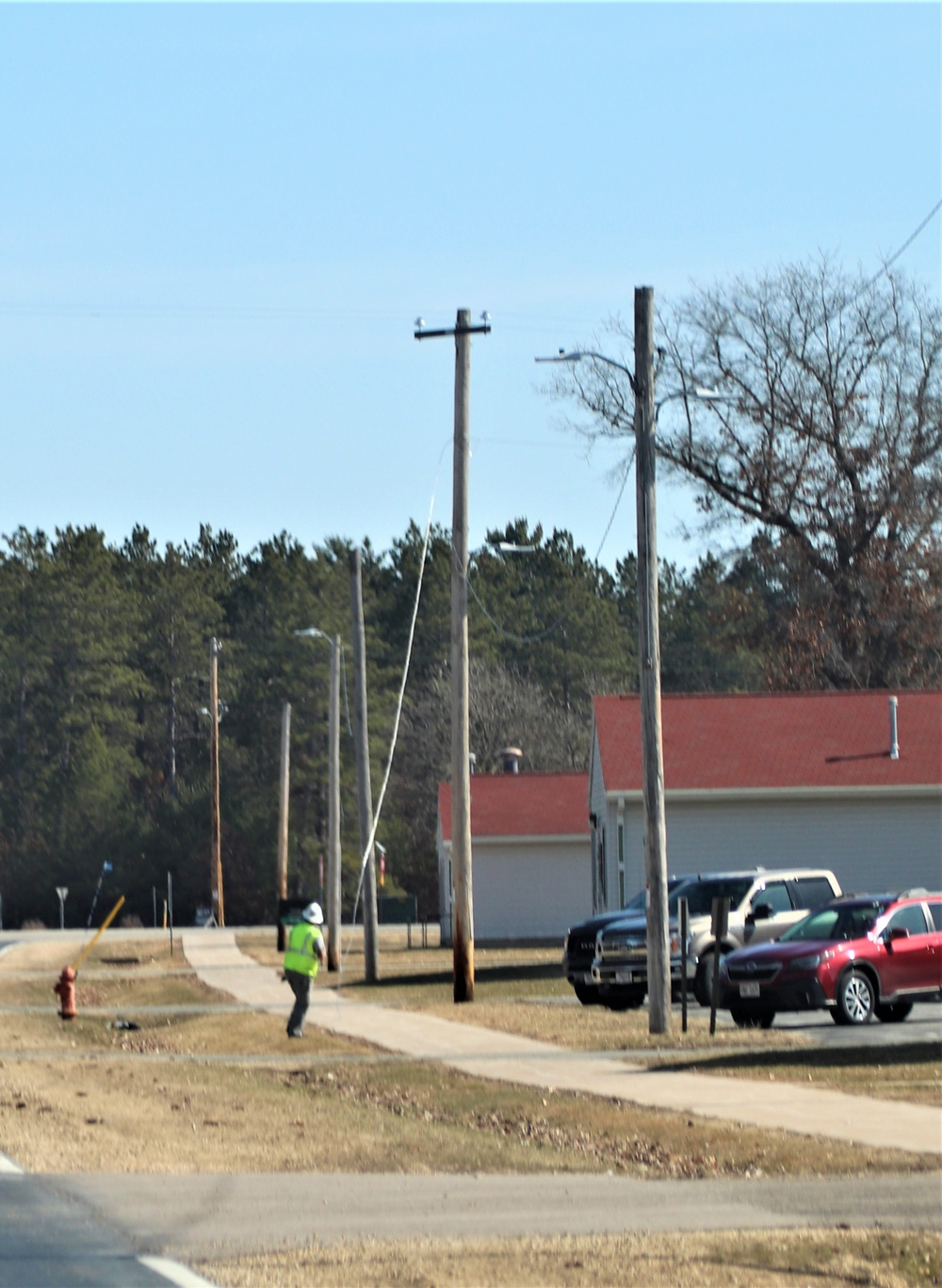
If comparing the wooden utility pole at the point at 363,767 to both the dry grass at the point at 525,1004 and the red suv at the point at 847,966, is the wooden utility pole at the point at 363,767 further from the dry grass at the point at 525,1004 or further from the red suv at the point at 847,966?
the red suv at the point at 847,966

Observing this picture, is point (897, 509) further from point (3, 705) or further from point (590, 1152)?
point (3, 705)

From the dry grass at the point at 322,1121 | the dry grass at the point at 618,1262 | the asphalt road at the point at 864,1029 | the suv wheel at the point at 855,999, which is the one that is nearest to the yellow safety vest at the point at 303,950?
the dry grass at the point at 322,1121

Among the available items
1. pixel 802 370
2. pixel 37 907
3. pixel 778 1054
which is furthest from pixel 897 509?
pixel 37 907

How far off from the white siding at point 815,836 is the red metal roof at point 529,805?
51.2 ft

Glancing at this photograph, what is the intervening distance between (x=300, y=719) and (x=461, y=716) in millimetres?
60319

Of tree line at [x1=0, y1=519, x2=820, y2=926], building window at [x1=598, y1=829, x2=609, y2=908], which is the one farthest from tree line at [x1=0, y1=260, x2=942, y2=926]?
building window at [x1=598, y1=829, x2=609, y2=908]

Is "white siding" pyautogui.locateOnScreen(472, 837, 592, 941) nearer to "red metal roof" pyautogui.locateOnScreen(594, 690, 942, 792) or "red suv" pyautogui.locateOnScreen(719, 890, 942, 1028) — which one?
"red metal roof" pyautogui.locateOnScreen(594, 690, 942, 792)

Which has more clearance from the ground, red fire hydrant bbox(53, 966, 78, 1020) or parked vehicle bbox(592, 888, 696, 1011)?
parked vehicle bbox(592, 888, 696, 1011)

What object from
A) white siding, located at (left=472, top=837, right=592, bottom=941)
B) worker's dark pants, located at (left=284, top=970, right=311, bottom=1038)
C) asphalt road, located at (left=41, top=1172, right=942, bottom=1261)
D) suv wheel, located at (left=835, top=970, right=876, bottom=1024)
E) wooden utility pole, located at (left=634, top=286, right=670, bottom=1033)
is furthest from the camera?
white siding, located at (left=472, top=837, right=592, bottom=941)

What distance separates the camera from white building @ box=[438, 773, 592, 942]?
2002 inches

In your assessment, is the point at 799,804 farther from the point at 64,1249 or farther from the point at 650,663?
the point at 64,1249

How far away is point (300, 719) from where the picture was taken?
8625 centimetres

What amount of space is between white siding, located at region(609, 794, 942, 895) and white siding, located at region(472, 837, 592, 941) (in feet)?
53.7

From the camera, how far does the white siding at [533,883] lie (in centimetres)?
5122
